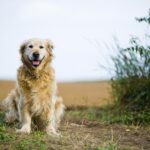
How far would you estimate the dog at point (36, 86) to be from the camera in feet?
24.7

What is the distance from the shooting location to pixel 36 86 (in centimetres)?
758

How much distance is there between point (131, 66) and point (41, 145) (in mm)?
5846

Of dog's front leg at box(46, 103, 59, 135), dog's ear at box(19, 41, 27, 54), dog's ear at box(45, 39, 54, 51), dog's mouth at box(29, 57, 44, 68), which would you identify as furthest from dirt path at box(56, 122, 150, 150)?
dog's ear at box(19, 41, 27, 54)

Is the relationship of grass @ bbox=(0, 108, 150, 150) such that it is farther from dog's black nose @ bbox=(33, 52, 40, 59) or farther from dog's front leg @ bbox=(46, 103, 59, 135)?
dog's black nose @ bbox=(33, 52, 40, 59)

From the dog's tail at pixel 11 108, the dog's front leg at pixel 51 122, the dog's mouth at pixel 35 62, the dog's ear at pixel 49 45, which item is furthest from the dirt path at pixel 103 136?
the dog's ear at pixel 49 45

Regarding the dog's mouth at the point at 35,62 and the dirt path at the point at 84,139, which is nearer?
the dirt path at the point at 84,139

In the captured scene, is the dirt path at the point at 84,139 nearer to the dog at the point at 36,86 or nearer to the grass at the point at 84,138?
the grass at the point at 84,138

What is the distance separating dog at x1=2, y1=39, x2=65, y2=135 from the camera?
753cm

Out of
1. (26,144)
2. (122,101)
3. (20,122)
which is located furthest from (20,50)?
(122,101)

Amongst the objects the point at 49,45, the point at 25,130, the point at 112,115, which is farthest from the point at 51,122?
the point at 112,115

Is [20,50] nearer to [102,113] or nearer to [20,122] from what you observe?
[20,122]

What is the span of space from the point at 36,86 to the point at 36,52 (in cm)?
52

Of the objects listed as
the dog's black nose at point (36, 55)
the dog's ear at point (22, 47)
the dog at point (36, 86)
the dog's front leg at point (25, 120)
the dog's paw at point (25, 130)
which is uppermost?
the dog's ear at point (22, 47)

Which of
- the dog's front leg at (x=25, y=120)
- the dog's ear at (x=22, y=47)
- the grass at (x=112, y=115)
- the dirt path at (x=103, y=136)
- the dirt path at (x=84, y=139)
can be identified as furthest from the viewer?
the grass at (x=112, y=115)
